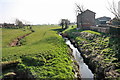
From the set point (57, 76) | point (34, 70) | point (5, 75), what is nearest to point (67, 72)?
point (57, 76)

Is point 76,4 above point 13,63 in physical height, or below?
above

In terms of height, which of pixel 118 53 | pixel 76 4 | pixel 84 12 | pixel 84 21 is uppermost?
pixel 76 4

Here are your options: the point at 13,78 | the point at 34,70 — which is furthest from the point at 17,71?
the point at 34,70

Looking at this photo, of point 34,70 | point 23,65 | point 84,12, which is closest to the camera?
point 34,70

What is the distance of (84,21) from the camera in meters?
58.1

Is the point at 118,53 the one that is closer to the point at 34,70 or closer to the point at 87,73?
the point at 87,73

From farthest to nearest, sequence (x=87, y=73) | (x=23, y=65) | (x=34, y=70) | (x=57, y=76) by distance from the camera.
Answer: (x=87, y=73) → (x=23, y=65) → (x=34, y=70) → (x=57, y=76)

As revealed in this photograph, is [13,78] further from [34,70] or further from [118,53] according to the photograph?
[118,53]

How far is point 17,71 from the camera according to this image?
11.8 m

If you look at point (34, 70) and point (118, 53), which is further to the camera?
point (118, 53)

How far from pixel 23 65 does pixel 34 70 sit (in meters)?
1.81

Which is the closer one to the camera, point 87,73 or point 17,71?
point 17,71

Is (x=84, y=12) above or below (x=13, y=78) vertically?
above

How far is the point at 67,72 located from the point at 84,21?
166 ft
